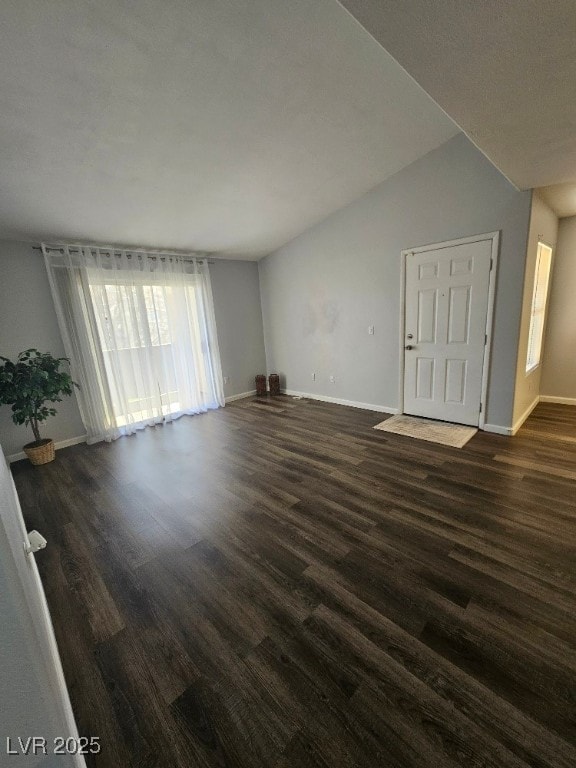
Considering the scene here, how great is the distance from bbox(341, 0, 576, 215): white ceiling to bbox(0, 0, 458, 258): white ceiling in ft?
2.60

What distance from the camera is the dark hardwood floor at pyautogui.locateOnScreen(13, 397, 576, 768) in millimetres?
1045

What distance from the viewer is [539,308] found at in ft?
12.4

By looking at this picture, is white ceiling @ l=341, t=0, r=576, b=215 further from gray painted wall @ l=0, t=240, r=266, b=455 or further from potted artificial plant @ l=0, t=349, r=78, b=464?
gray painted wall @ l=0, t=240, r=266, b=455

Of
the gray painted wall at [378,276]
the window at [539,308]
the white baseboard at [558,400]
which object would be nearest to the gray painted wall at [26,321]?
the gray painted wall at [378,276]

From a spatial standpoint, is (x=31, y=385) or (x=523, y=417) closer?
(x=31, y=385)

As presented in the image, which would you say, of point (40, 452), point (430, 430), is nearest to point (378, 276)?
point (430, 430)

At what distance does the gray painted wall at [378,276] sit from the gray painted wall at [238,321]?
0.67 feet

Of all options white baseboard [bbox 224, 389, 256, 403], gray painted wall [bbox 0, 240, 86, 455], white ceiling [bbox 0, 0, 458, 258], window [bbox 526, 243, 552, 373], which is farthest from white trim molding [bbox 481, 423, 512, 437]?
gray painted wall [bbox 0, 240, 86, 455]

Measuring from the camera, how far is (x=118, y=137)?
2.22m

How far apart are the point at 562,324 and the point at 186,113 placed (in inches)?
194

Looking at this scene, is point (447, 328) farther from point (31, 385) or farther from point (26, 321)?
point (26, 321)

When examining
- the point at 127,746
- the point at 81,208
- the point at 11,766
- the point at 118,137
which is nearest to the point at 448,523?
the point at 127,746

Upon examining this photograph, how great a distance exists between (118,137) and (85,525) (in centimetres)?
289

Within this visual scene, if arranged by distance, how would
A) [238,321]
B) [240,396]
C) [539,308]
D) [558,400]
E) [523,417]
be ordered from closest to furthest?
1. [523,417]
2. [539,308]
3. [558,400]
4. [238,321]
5. [240,396]
